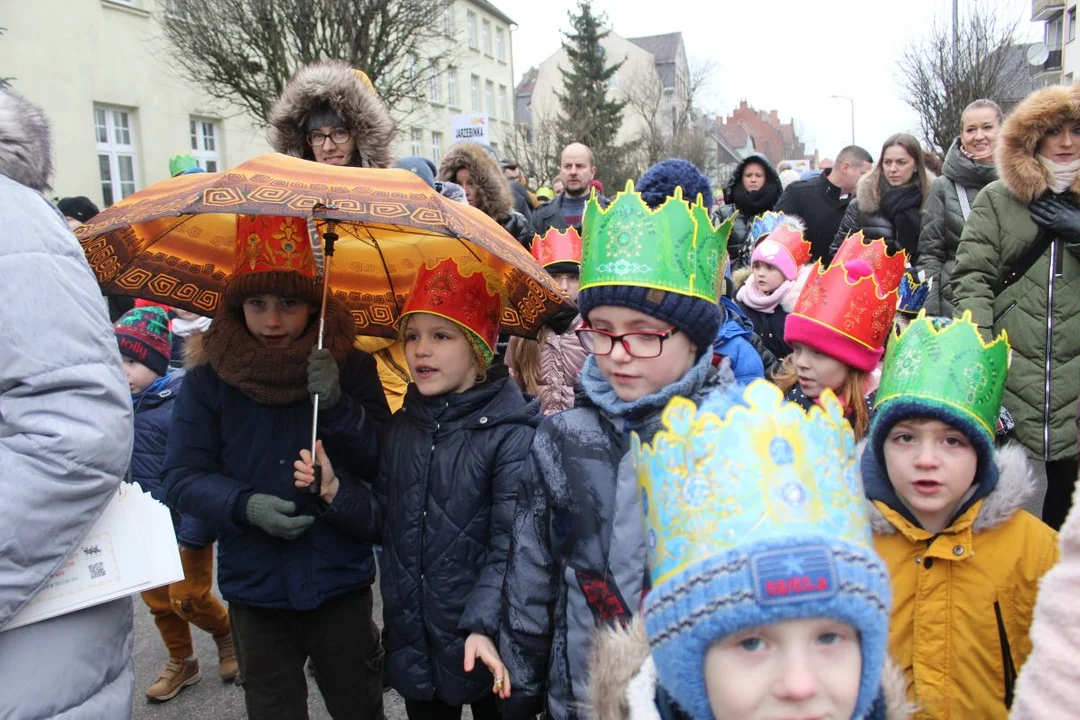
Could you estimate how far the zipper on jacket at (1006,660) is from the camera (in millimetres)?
2133

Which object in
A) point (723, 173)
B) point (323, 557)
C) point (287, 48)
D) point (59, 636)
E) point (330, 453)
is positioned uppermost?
point (723, 173)

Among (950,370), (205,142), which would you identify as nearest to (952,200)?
(950,370)

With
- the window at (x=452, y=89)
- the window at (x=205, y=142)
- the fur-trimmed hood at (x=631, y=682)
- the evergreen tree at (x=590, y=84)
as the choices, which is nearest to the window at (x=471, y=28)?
the window at (x=452, y=89)

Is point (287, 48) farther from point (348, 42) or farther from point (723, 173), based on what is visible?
point (723, 173)

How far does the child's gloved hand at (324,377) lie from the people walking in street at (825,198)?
5854mm

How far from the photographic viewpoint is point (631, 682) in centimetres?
164

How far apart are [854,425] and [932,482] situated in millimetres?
1034

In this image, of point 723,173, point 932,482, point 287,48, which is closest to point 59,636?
point 932,482

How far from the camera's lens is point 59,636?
1.82 metres

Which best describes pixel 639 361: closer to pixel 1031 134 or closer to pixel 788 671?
pixel 788 671

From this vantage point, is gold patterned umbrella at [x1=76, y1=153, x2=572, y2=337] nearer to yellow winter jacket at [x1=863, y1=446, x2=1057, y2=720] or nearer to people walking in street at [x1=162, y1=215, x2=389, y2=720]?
people walking in street at [x1=162, y1=215, x2=389, y2=720]

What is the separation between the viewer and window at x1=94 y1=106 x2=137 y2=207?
56.5 ft

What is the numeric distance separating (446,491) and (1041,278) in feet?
10.0

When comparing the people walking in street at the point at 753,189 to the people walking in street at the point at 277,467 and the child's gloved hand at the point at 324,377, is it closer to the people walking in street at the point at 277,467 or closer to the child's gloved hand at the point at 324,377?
the people walking in street at the point at 277,467
